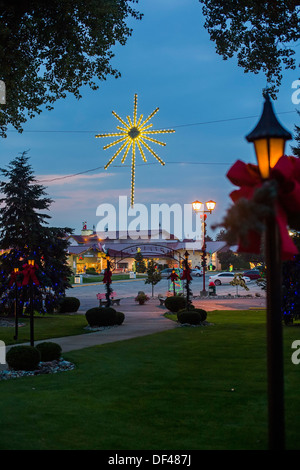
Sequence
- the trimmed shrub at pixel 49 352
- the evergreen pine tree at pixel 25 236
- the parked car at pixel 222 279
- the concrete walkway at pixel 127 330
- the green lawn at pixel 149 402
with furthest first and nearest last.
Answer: the parked car at pixel 222 279, the evergreen pine tree at pixel 25 236, the concrete walkway at pixel 127 330, the trimmed shrub at pixel 49 352, the green lawn at pixel 149 402

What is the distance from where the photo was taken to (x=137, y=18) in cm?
1750

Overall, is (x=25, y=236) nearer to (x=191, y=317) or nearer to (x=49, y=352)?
(x=191, y=317)

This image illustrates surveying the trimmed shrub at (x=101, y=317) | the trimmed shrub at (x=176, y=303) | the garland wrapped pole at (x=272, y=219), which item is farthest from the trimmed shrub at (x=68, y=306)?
the garland wrapped pole at (x=272, y=219)

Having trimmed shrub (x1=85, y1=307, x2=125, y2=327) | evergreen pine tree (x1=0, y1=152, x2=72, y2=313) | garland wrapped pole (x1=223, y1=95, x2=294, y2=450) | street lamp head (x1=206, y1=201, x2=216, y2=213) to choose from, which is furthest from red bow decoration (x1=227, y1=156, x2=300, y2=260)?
street lamp head (x1=206, y1=201, x2=216, y2=213)

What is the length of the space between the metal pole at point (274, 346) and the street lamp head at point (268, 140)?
553mm

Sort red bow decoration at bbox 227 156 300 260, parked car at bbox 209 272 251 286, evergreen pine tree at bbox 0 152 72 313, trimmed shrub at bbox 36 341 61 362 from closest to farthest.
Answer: red bow decoration at bbox 227 156 300 260 < trimmed shrub at bbox 36 341 61 362 < evergreen pine tree at bbox 0 152 72 313 < parked car at bbox 209 272 251 286

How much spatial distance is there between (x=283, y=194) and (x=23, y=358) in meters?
9.03

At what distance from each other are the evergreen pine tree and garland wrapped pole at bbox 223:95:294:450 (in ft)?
74.7

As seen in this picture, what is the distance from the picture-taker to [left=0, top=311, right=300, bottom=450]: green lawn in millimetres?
6418

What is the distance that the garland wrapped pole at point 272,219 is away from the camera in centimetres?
383

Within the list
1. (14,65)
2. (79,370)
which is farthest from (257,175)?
(14,65)

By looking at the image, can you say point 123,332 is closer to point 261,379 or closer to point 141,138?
point 141,138

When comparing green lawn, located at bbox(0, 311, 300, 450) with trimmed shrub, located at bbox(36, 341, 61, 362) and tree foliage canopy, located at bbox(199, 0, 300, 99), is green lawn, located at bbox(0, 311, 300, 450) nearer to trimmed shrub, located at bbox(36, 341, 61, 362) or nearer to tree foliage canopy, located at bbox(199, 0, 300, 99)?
trimmed shrub, located at bbox(36, 341, 61, 362)

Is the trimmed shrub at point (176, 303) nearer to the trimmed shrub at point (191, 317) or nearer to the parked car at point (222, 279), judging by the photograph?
the trimmed shrub at point (191, 317)
